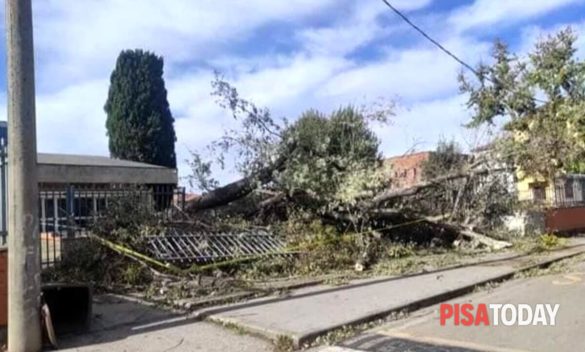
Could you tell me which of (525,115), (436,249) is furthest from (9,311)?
(525,115)

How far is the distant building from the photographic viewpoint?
14.2 metres

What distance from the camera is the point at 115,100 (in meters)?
30.9

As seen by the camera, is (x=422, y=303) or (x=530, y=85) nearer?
(x=422, y=303)

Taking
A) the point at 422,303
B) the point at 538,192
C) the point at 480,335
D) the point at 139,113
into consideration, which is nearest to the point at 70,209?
the point at 422,303

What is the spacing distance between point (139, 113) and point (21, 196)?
83.6 feet

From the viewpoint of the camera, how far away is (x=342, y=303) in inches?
316

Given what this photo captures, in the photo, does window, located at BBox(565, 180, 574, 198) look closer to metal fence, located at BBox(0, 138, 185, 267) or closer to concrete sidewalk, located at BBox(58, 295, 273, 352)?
metal fence, located at BBox(0, 138, 185, 267)

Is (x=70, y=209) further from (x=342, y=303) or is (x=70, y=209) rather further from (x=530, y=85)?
(x=530, y=85)

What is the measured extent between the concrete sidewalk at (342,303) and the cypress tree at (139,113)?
72.1ft

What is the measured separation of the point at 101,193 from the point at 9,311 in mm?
5358

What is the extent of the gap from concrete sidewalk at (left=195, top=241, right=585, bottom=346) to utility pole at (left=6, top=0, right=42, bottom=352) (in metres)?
2.34

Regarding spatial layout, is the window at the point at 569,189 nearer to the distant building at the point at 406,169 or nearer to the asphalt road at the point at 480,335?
the distant building at the point at 406,169

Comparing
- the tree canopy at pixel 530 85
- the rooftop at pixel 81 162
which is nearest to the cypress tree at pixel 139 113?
the rooftop at pixel 81 162

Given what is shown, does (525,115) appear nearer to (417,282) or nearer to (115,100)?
(417,282)
